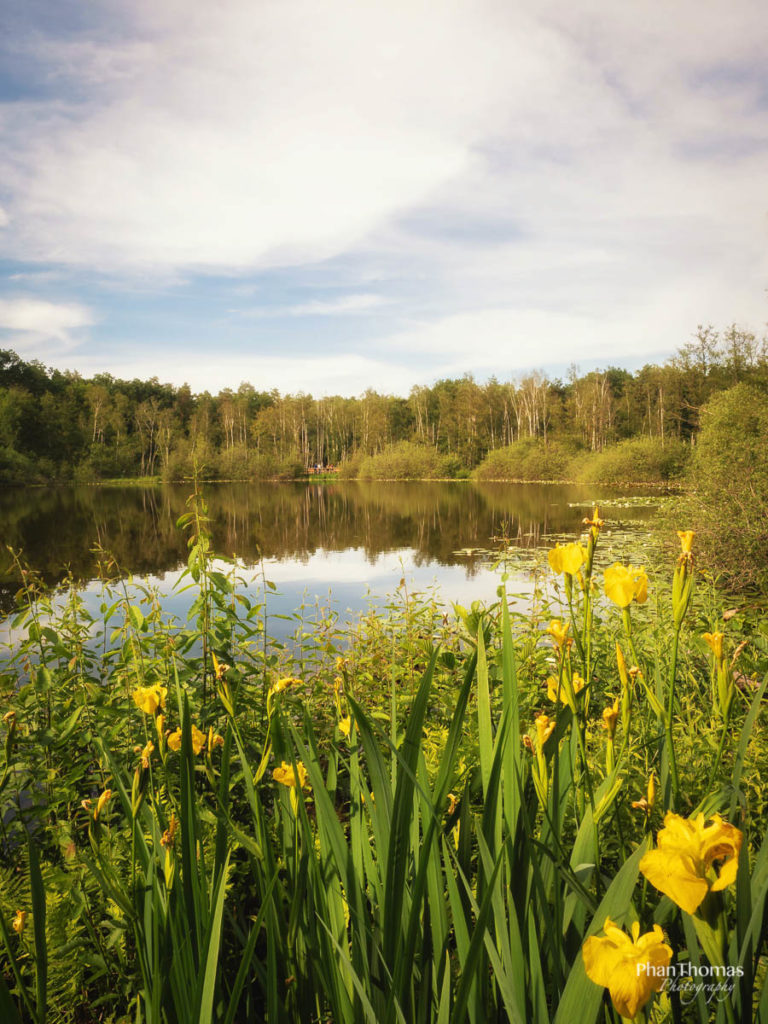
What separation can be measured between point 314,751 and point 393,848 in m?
0.20

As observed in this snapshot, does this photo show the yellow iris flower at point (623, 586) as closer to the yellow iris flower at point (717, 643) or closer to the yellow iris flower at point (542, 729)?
the yellow iris flower at point (717, 643)

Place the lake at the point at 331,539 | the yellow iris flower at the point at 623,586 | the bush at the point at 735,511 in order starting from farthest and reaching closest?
the lake at the point at 331,539, the bush at the point at 735,511, the yellow iris flower at the point at 623,586

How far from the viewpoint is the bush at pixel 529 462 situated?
35719 millimetres

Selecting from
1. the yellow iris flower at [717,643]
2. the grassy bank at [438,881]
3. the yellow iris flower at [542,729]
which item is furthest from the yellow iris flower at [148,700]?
the yellow iris flower at [717,643]

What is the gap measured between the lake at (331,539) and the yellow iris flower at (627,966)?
315cm

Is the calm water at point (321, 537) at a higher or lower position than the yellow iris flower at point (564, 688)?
lower

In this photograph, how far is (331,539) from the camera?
1452 cm

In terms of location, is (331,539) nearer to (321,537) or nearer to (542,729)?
Answer: (321,537)

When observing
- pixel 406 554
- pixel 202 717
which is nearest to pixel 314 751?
pixel 202 717

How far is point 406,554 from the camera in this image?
1205 cm

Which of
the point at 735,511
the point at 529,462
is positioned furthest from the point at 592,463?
the point at 735,511

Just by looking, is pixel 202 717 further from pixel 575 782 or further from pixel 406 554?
pixel 406 554

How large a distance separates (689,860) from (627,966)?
3.2 inches

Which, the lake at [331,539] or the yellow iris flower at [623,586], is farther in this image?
the lake at [331,539]
